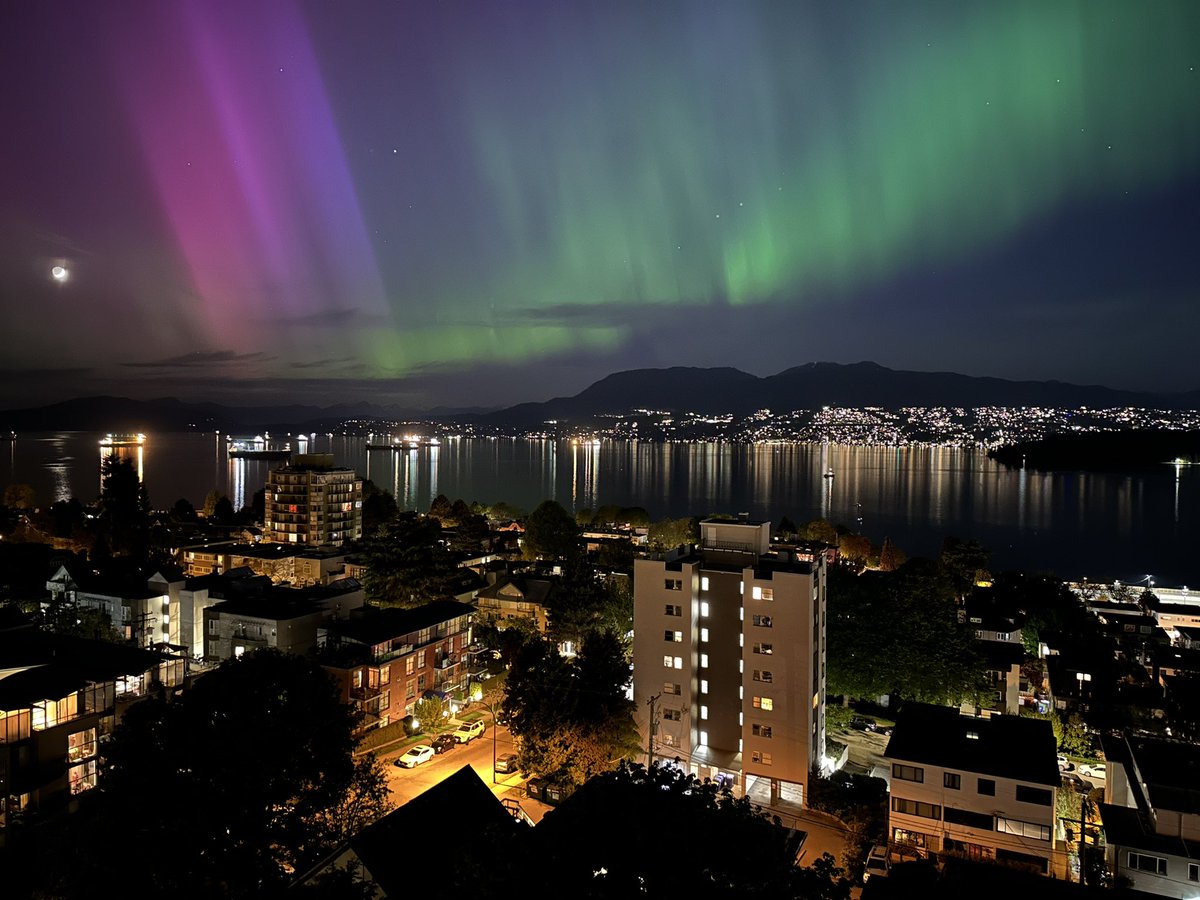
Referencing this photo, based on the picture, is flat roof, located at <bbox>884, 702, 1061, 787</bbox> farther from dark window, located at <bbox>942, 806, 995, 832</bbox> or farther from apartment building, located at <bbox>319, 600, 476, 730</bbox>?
apartment building, located at <bbox>319, 600, 476, 730</bbox>

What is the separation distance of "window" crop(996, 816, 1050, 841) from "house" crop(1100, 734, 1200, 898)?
2.32ft

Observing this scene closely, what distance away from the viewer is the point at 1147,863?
8.70 meters

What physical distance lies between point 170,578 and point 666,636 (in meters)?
12.7

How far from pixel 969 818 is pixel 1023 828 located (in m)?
0.63

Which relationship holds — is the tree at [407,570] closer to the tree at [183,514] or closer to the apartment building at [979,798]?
the apartment building at [979,798]

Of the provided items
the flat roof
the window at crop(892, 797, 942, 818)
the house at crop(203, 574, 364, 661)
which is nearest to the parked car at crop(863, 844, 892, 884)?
the window at crop(892, 797, 942, 818)

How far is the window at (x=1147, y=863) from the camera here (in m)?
8.63

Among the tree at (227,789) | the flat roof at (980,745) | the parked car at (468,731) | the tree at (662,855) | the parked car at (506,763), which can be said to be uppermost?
the tree at (662,855)

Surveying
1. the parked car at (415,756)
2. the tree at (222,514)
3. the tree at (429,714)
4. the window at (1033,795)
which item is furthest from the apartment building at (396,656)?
the tree at (222,514)

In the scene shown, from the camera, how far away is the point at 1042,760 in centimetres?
954

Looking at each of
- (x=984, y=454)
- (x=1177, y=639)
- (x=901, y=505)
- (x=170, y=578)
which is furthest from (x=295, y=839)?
(x=984, y=454)

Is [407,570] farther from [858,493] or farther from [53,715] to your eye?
[858,493]

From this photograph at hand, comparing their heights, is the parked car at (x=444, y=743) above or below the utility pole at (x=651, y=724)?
below

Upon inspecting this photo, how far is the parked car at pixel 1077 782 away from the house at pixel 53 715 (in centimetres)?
1494
